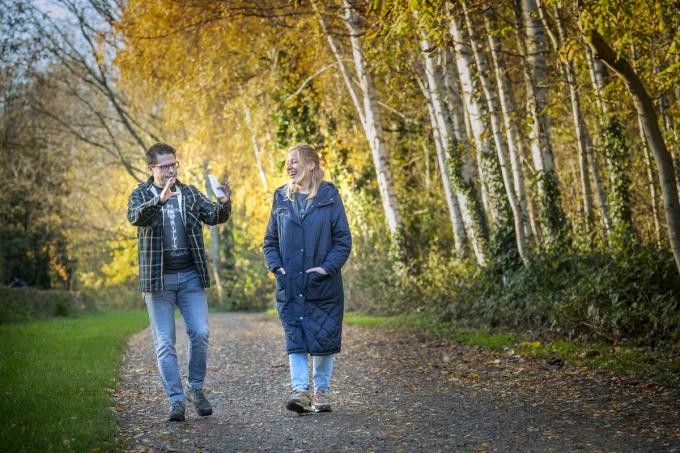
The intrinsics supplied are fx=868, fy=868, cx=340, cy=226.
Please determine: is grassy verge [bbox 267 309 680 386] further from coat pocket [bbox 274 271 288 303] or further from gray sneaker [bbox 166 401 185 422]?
gray sneaker [bbox 166 401 185 422]

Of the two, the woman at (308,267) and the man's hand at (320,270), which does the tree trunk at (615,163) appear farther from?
the man's hand at (320,270)

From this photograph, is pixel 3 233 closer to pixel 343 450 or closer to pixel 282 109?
pixel 282 109

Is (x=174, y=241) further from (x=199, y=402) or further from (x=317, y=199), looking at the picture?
(x=199, y=402)

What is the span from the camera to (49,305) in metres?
Result: 25.3

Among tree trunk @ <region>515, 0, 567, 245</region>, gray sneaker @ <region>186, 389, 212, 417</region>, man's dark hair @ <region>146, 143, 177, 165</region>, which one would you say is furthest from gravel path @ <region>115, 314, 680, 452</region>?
tree trunk @ <region>515, 0, 567, 245</region>

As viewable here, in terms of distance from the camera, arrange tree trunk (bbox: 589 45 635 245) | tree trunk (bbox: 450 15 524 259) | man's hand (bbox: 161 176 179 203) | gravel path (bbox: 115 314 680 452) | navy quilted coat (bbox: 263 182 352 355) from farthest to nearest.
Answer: tree trunk (bbox: 450 15 524 259) < tree trunk (bbox: 589 45 635 245) < navy quilted coat (bbox: 263 182 352 355) < man's hand (bbox: 161 176 179 203) < gravel path (bbox: 115 314 680 452)

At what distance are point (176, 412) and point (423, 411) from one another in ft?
6.32

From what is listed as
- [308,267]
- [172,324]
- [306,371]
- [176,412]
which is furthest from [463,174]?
[176,412]

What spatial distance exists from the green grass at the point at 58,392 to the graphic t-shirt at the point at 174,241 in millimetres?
1298

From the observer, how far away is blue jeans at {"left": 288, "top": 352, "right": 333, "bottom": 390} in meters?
6.86

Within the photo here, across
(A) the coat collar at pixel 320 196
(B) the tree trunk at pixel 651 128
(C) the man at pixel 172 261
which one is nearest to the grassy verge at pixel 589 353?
(B) the tree trunk at pixel 651 128

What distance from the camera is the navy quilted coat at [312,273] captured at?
6801 mm

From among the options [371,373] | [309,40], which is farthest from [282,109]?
[371,373]

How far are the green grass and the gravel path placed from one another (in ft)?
0.76
